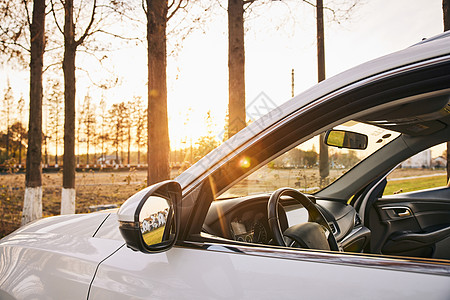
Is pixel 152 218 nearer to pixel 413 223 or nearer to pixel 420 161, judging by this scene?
pixel 420 161

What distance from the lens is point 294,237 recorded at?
1535 millimetres

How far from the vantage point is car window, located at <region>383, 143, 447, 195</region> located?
239 centimetres

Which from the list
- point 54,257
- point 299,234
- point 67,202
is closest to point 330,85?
point 299,234

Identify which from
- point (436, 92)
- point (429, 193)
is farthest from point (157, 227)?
point (429, 193)

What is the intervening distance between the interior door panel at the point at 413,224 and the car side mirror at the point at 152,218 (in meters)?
1.78

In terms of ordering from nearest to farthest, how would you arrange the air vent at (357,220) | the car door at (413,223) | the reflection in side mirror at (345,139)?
the reflection in side mirror at (345,139)
the car door at (413,223)
the air vent at (357,220)

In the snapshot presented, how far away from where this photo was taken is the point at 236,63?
7898mm

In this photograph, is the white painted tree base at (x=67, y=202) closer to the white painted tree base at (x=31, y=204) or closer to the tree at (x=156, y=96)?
the white painted tree base at (x=31, y=204)

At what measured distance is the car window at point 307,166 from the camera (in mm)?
1740

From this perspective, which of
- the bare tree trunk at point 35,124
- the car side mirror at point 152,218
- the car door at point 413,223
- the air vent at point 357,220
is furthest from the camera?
the bare tree trunk at point 35,124

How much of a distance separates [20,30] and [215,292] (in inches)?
489

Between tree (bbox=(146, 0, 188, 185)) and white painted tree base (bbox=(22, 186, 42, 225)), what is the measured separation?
4482 millimetres

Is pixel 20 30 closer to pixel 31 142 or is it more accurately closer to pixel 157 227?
pixel 31 142

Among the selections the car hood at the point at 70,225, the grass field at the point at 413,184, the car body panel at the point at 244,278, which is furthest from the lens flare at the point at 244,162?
the grass field at the point at 413,184
